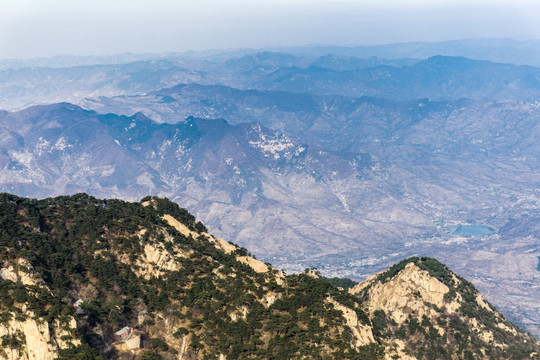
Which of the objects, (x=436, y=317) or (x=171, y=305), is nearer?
(x=171, y=305)

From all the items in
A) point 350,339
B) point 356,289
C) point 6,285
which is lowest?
point 356,289

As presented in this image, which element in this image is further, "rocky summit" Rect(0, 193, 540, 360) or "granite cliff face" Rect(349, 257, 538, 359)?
"granite cliff face" Rect(349, 257, 538, 359)

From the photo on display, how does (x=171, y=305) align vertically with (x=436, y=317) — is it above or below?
above

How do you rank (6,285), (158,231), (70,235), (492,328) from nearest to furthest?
(6,285)
(70,235)
(158,231)
(492,328)

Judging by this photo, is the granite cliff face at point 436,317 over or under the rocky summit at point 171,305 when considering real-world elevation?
under

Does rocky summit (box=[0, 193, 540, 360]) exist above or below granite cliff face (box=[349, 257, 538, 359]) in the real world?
above

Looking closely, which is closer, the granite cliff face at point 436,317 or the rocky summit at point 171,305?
the rocky summit at point 171,305

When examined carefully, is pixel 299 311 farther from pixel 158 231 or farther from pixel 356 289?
pixel 356 289

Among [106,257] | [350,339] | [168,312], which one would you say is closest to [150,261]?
[106,257]
